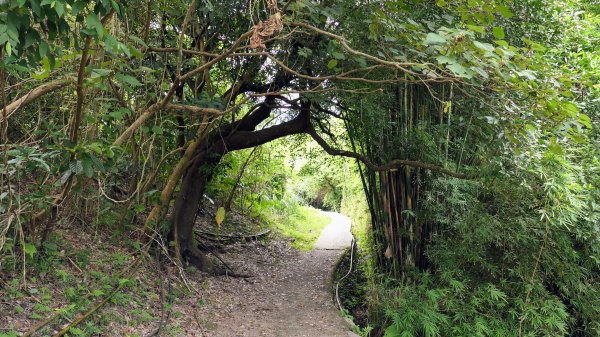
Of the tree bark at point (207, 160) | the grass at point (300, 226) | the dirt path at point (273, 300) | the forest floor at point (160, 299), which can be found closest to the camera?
the forest floor at point (160, 299)

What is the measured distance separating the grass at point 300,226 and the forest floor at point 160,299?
269 cm

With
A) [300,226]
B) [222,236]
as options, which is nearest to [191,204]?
[222,236]

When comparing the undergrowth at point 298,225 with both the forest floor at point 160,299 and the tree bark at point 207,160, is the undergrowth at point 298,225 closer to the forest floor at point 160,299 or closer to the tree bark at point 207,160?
the forest floor at point 160,299

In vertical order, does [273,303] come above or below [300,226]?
above

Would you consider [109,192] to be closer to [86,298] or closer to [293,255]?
[86,298]

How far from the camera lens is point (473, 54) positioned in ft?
7.88

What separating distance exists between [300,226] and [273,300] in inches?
233

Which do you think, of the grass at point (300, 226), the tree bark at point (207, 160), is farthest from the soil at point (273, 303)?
the grass at point (300, 226)

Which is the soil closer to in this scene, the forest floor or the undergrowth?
the forest floor

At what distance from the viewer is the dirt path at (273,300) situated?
420cm

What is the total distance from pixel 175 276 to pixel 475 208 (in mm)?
3177

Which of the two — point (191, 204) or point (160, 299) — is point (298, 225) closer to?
point (191, 204)

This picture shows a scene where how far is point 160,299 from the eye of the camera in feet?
13.3

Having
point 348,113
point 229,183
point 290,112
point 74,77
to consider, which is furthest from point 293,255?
point 74,77
